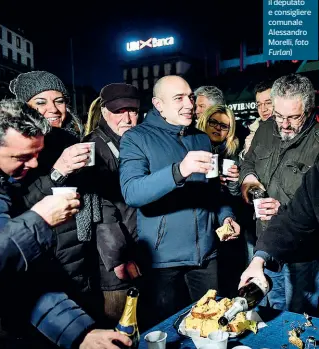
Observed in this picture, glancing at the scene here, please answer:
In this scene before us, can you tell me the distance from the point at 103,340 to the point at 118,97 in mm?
2789

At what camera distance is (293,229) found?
277 centimetres

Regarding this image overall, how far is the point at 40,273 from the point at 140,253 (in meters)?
1.36

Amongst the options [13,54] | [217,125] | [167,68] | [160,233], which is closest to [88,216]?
[160,233]

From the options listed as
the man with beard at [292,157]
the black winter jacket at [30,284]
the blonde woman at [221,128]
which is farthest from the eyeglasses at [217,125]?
the black winter jacket at [30,284]

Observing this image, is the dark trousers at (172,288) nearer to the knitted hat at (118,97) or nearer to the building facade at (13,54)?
the knitted hat at (118,97)

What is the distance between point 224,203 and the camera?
4035 millimetres

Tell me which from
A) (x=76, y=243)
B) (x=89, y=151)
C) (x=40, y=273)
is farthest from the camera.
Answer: (x=76, y=243)

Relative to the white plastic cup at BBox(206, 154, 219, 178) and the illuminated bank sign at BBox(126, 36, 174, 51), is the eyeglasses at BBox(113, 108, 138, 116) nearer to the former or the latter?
the white plastic cup at BBox(206, 154, 219, 178)

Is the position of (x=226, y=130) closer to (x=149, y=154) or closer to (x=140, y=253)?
(x=149, y=154)

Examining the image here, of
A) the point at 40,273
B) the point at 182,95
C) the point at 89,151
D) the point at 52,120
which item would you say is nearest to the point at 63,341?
the point at 40,273

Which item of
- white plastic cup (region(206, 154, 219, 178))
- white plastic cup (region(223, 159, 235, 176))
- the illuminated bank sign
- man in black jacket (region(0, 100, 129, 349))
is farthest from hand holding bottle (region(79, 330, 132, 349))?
the illuminated bank sign

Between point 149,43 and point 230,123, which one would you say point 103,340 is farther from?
point 149,43

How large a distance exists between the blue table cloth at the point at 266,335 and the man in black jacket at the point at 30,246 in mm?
419

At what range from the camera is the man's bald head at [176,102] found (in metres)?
3.69
